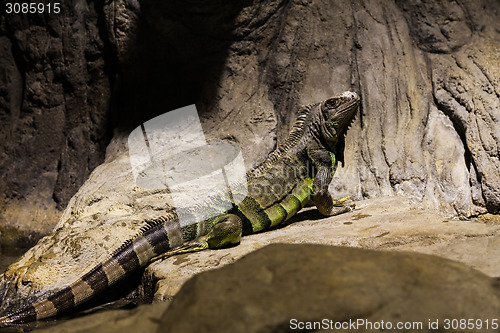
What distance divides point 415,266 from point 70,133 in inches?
237

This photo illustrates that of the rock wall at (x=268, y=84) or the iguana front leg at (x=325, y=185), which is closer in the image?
the iguana front leg at (x=325, y=185)

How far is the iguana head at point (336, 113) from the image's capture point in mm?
4789

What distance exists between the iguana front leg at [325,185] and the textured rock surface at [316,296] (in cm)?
235

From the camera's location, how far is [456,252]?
9.29ft

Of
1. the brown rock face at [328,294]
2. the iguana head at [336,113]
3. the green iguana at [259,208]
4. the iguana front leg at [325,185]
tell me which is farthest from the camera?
the iguana head at [336,113]

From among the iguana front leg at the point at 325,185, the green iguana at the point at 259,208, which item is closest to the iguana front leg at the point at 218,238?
the green iguana at the point at 259,208

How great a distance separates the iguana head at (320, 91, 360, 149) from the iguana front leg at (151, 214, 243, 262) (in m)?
1.47

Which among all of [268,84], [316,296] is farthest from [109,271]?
[268,84]

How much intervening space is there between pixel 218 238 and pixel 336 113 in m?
1.88

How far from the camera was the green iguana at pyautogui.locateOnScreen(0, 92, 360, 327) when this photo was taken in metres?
3.78

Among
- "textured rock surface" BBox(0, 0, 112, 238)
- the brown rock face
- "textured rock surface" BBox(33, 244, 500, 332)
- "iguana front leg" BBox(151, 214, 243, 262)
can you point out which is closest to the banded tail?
"iguana front leg" BBox(151, 214, 243, 262)

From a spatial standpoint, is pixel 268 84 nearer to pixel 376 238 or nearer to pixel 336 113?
pixel 336 113

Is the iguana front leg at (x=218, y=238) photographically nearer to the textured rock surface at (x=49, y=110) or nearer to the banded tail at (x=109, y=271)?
the banded tail at (x=109, y=271)

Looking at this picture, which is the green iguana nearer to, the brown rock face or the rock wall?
the rock wall
